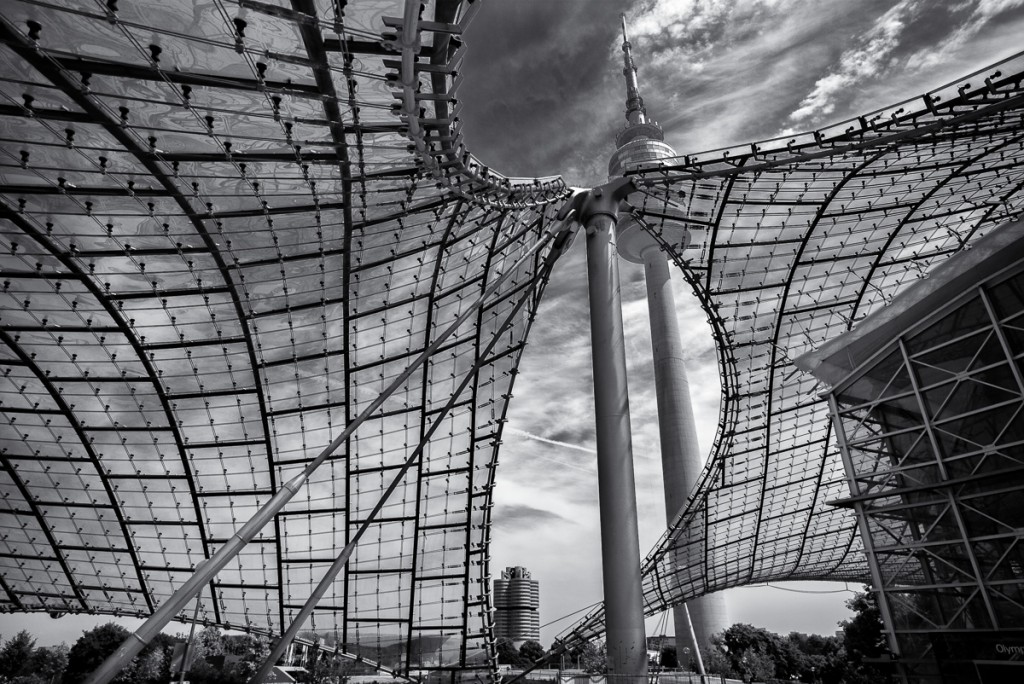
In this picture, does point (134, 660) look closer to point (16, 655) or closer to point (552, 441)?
point (16, 655)

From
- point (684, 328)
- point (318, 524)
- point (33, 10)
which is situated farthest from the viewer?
point (684, 328)

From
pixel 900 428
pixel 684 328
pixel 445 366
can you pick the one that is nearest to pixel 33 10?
pixel 445 366

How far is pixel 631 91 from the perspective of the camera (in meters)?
102

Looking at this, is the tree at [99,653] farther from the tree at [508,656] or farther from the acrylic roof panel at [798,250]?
the tree at [508,656]

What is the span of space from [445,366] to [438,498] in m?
8.54

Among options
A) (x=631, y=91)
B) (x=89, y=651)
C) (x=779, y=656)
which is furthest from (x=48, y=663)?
(x=631, y=91)

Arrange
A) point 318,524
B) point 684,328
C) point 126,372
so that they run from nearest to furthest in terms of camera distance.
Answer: point 126,372 → point 318,524 → point 684,328

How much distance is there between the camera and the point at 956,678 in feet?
56.9

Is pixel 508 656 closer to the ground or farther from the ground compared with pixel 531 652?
closer to the ground

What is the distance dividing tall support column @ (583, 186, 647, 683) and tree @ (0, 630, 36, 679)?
58508 mm

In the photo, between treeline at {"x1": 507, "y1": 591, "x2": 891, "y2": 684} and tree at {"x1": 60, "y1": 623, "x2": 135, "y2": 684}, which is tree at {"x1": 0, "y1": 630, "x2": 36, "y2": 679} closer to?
tree at {"x1": 60, "y1": 623, "x2": 135, "y2": 684}

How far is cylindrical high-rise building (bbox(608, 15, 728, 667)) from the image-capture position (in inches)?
3059

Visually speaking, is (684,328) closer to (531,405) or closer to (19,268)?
(531,405)

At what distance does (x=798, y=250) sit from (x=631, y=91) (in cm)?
7495
